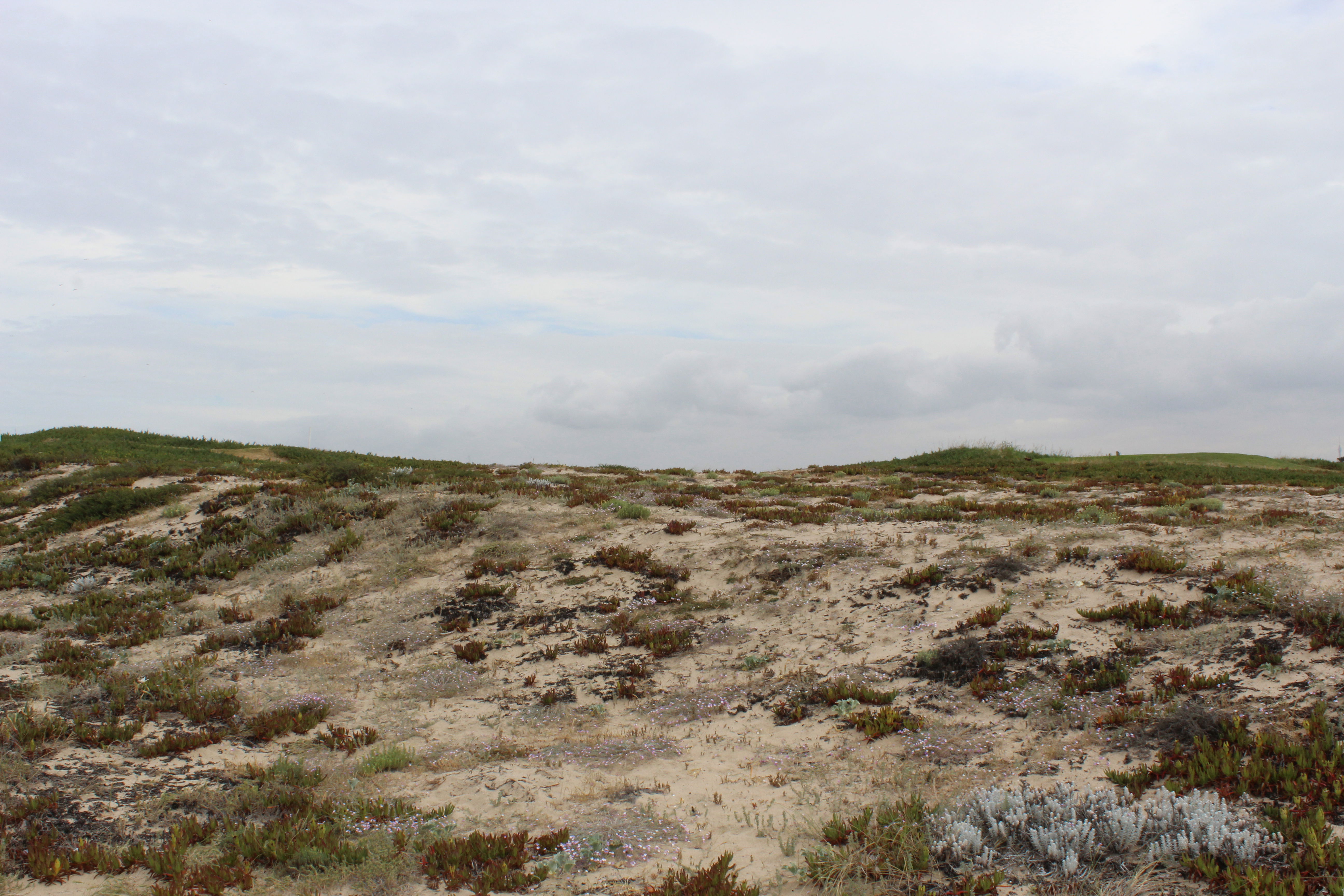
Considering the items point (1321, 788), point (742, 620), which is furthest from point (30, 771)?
point (1321, 788)

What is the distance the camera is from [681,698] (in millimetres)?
9930

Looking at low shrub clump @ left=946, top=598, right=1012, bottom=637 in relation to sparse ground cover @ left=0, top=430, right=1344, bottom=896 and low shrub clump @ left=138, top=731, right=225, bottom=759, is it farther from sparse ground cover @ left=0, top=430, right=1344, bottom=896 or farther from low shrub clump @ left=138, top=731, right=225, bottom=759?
low shrub clump @ left=138, top=731, right=225, bottom=759

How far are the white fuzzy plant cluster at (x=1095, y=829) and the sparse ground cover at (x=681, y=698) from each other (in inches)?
1.0

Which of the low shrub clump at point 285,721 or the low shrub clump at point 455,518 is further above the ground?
the low shrub clump at point 455,518

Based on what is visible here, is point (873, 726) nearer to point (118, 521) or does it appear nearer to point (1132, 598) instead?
point (1132, 598)

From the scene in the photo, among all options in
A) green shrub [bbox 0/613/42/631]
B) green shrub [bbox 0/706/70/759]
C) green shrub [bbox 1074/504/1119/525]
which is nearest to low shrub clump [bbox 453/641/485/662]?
green shrub [bbox 0/706/70/759]

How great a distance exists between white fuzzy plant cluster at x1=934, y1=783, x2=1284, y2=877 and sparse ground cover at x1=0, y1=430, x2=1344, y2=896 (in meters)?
0.03

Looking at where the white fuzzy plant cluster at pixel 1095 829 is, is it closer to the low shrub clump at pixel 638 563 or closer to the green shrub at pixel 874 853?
the green shrub at pixel 874 853

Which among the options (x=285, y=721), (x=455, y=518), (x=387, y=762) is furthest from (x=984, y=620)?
(x=455, y=518)

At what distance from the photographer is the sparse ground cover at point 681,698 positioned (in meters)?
6.08

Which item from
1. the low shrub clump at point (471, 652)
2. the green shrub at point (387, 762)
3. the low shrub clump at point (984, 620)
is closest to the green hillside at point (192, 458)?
the low shrub clump at point (471, 652)

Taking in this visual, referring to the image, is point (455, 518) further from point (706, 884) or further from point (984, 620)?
point (706, 884)

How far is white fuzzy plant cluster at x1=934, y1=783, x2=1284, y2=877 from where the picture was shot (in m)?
5.49

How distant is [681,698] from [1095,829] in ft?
17.2
